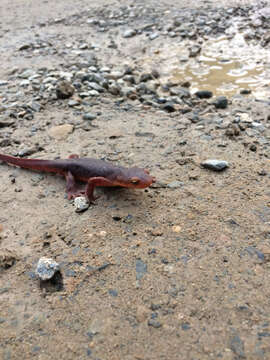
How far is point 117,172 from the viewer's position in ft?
11.6

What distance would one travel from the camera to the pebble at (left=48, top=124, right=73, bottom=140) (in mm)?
4855

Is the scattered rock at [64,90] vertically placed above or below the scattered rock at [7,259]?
above

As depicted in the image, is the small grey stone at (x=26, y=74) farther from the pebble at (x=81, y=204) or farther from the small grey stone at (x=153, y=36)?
the pebble at (x=81, y=204)

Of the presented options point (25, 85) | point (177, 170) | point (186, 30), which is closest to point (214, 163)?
point (177, 170)

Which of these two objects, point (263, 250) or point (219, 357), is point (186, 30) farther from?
point (219, 357)

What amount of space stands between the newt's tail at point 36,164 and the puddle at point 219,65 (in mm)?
3801

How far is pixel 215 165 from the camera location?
3955mm

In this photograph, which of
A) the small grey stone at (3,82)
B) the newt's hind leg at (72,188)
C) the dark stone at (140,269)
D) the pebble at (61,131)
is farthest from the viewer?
the small grey stone at (3,82)

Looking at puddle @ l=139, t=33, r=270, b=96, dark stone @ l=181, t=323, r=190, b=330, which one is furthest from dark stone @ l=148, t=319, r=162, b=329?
puddle @ l=139, t=33, r=270, b=96

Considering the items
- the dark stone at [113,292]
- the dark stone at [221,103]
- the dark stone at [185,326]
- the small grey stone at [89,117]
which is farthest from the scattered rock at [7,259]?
the dark stone at [221,103]

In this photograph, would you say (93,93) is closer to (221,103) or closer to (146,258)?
(221,103)

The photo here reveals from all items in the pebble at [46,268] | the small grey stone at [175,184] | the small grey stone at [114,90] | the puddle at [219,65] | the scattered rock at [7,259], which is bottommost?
the puddle at [219,65]

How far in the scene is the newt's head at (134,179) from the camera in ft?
11.0

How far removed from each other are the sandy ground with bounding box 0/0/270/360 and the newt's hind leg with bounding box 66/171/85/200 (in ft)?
0.31
